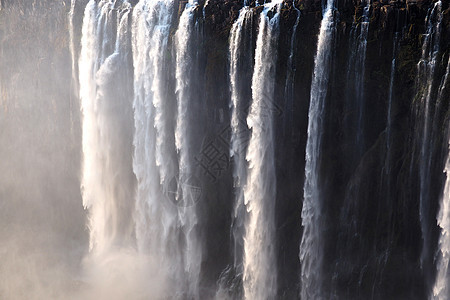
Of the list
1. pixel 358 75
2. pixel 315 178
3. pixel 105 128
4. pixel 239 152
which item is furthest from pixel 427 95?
pixel 105 128

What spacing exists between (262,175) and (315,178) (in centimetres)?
202

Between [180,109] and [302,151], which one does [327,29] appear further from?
[180,109]

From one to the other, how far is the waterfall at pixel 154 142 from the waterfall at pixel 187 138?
2.32 feet

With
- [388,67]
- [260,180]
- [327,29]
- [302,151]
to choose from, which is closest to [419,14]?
[388,67]

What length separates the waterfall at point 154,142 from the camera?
1973cm

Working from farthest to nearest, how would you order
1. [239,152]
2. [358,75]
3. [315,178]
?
[239,152] < [315,178] < [358,75]

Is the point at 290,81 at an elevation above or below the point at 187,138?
above

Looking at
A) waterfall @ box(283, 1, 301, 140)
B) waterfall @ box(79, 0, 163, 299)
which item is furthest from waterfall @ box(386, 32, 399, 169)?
waterfall @ box(79, 0, 163, 299)

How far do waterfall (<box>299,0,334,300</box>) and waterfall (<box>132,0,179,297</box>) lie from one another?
593 cm

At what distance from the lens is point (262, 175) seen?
711 inches

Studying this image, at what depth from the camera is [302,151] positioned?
17984 mm

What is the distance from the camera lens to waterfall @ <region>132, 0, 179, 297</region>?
777 inches

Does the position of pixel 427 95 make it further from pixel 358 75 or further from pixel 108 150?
pixel 108 150

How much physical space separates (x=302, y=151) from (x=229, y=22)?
Result: 564cm
